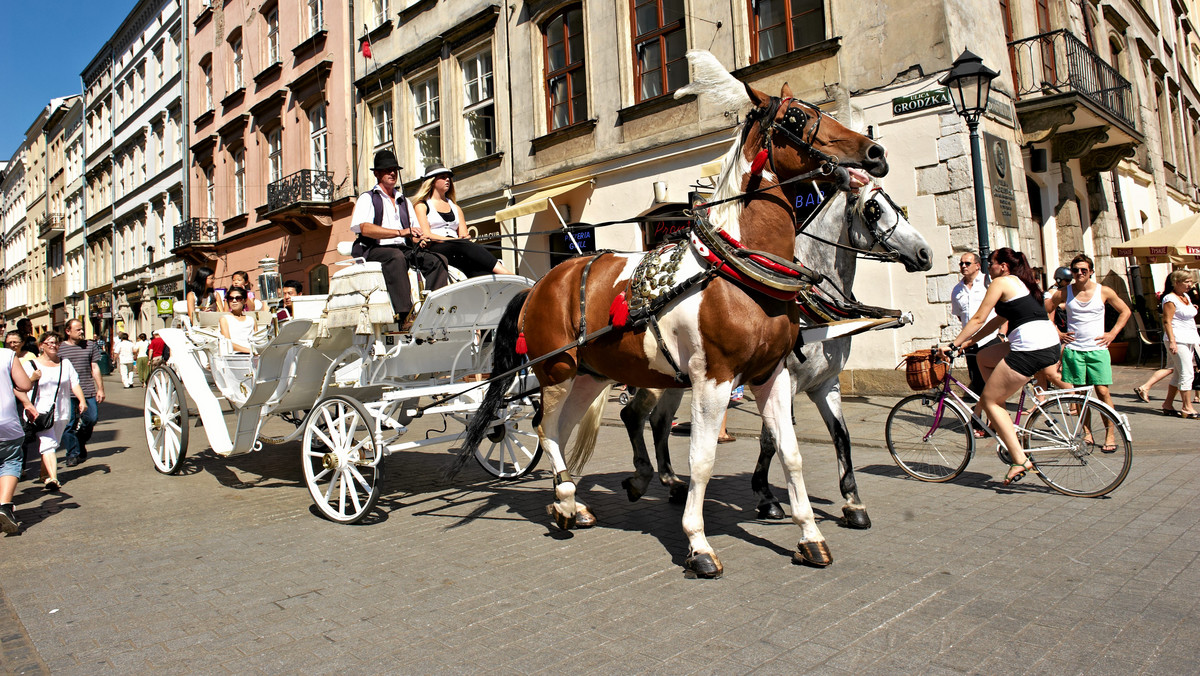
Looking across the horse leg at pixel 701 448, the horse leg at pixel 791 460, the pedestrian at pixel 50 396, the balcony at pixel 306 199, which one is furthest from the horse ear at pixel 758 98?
the balcony at pixel 306 199

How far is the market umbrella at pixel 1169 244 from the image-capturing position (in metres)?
12.3

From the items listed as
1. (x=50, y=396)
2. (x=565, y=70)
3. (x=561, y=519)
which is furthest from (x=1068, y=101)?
(x=50, y=396)

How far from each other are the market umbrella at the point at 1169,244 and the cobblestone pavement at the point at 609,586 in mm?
7960

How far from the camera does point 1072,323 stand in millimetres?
7453

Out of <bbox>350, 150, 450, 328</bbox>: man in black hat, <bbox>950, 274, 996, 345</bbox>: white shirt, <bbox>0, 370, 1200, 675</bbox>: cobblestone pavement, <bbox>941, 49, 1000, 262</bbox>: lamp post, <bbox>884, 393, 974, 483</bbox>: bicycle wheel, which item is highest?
<bbox>941, 49, 1000, 262</bbox>: lamp post

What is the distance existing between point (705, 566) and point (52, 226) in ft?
175

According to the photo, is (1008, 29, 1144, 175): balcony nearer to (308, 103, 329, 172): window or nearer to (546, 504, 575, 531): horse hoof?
(546, 504, 575, 531): horse hoof

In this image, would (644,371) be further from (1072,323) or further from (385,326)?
(1072,323)

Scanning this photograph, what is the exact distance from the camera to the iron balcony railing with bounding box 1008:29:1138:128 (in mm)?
11945

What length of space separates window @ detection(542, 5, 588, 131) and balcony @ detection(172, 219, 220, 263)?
1670 cm

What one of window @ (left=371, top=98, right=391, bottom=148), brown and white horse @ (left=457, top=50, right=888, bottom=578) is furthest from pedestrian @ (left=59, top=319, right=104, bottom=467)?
window @ (left=371, top=98, right=391, bottom=148)

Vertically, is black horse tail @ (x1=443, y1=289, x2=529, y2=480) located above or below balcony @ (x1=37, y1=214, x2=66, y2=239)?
below

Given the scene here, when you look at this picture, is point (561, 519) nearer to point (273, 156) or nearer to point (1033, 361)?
point (1033, 361)

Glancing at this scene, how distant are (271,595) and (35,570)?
67.2 inches
